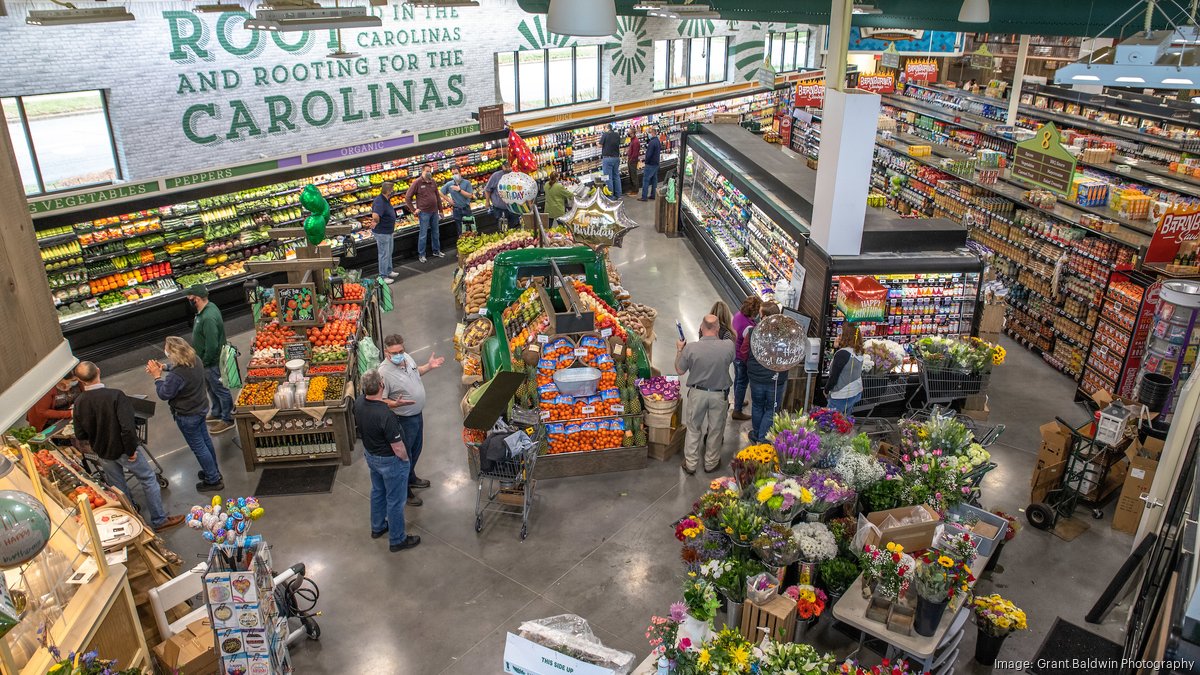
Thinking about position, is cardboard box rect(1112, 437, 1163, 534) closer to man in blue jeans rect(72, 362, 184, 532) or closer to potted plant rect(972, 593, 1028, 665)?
potted plant rect(972, 593, 1028, 665)

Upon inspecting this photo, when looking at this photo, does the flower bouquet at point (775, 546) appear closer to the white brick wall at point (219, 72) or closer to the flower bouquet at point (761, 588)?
the flower bouquet at point (761, 588)

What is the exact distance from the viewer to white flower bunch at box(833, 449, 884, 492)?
5.91m

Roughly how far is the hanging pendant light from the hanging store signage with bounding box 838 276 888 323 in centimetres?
531

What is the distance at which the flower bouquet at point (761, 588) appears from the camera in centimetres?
503

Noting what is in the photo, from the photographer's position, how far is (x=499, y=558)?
676 centimetres

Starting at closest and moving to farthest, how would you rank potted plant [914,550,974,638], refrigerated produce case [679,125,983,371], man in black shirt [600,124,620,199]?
1. potted plant [914,550,974,638]
2. refrigerated produce case [679,125,983,371]
3. man in black shirt [600,124,620,199]

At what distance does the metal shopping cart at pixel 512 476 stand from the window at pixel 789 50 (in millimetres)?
22258

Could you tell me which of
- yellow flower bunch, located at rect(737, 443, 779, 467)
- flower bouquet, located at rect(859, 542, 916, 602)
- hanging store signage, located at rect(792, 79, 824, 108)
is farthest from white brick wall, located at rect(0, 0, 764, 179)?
flower bouquet, located at rect(859, 542, 916, 602)

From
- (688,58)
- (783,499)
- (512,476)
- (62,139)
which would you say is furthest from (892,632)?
(688,58)

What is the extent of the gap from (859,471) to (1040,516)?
2.41m

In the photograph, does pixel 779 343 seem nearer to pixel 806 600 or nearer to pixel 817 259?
pixel 817 259

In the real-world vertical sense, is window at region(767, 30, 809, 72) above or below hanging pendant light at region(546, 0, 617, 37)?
below

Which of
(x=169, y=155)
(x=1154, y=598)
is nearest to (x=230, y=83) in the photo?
(x=169, y=155)

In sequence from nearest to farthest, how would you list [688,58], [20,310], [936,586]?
[20,310] < [936,586] < [688,58]
